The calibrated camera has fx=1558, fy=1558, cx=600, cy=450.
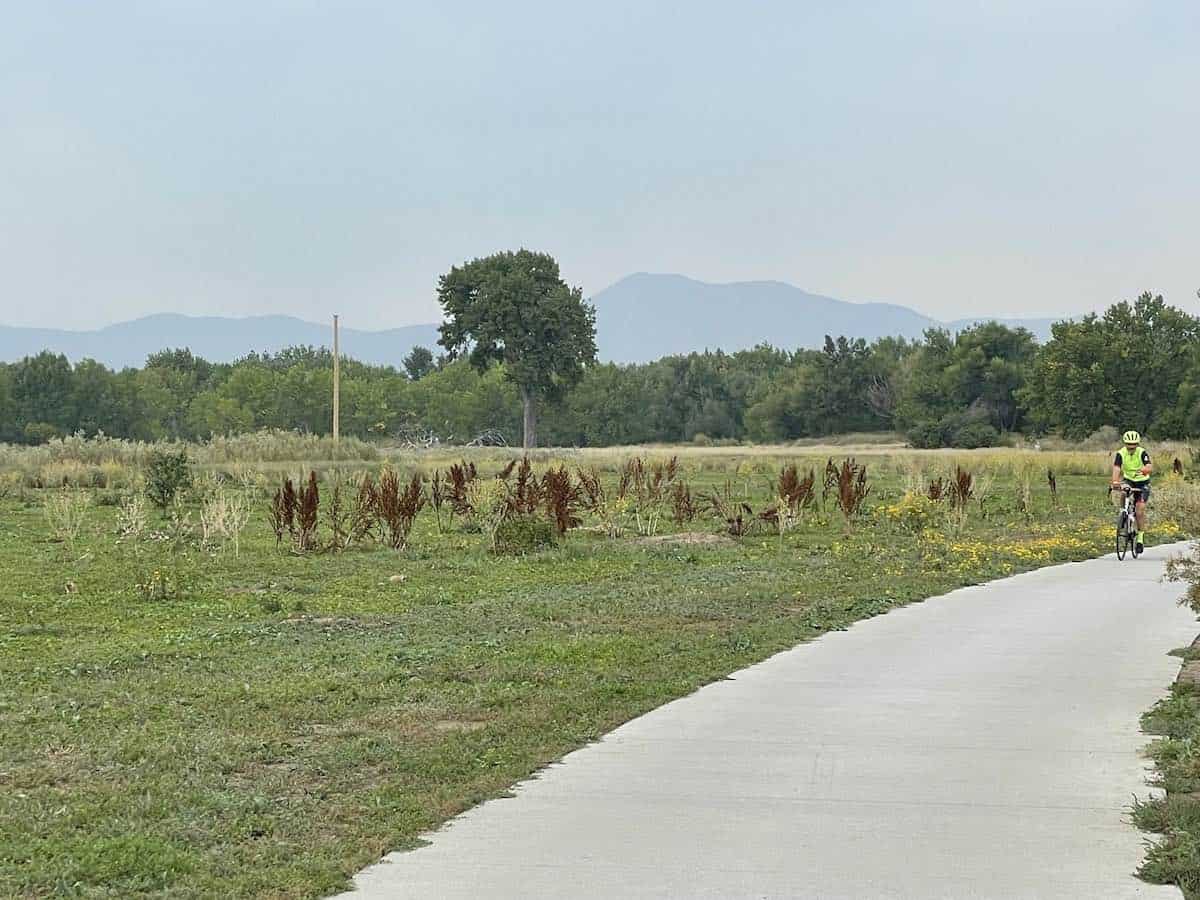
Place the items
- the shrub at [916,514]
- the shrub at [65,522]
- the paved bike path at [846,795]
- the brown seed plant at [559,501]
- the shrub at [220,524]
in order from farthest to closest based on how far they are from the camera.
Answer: the shrub at [916,514] < the shrub at [65,522] < the brown seed plant at [559,501] < the shrub at [220,524] < the paved bike path at [846,795]

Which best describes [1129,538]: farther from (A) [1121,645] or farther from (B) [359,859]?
(B) [359,859]

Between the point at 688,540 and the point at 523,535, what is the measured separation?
9.85ft

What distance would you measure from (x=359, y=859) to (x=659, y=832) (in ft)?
4.05

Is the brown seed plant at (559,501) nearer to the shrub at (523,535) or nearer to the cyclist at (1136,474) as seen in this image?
the shrub at (523,535)

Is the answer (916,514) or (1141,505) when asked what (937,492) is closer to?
(916,514)

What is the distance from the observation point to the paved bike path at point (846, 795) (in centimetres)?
579

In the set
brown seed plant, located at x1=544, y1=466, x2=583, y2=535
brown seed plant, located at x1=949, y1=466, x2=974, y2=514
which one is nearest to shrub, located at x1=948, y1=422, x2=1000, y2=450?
brown seed plant, located at x1=949, y1=466, x2=974, y2=514

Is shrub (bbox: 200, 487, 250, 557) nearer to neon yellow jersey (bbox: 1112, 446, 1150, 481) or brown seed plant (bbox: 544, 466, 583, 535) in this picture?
brown seed plant (bbox: 544, 466, 583, 535)

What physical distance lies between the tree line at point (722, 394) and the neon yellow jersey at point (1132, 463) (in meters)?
56.9

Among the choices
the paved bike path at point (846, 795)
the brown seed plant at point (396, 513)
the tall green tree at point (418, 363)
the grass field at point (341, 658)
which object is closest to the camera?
the paved bike path at point (846, 795)

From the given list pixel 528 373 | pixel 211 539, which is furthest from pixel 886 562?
pixel 528 373

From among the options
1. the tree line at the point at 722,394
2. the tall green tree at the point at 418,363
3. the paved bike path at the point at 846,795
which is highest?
the tall green tree at the point at 418,363

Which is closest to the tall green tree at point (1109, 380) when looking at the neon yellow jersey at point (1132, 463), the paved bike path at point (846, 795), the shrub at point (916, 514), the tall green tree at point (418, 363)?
the shrub at point (916, 514)

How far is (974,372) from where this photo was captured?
93.1 metres
